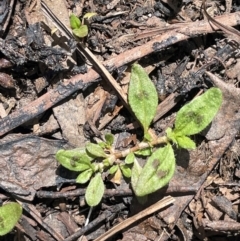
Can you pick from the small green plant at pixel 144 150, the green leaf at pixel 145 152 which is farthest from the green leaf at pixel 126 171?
the green leaf at pixel 145 152

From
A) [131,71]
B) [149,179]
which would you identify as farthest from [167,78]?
[149,179]

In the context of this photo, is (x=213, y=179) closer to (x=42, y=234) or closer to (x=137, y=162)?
(x=137, y=162)

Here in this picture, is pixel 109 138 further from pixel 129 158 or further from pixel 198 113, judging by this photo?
pixel 198 113

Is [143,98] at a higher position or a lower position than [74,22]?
lower

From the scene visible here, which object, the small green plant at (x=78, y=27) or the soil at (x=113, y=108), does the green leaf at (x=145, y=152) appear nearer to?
the soil at (x=113, y=108)

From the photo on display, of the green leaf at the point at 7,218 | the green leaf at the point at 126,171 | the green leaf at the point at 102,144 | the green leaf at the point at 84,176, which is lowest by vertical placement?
the green leaf at the point at 126,171

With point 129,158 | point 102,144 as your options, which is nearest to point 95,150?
point 102,144

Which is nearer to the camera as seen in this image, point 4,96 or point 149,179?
point 149,179
